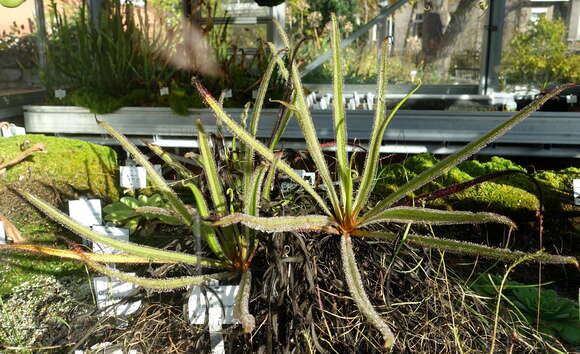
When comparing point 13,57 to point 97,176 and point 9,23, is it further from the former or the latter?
point 97,176

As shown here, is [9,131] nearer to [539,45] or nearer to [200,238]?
[200,238]

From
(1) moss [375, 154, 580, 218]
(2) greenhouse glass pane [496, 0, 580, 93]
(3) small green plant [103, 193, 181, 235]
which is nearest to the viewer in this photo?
(3) small green plant [103, 193, 181, 235]

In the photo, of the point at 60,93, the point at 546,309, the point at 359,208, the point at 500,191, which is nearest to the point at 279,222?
the point at 359,208

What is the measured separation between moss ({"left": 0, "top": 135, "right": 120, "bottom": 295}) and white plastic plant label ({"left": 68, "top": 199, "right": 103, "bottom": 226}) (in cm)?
29

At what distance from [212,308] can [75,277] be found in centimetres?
74

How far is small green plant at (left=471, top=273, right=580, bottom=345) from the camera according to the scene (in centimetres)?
140

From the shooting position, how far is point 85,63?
3.15 metres

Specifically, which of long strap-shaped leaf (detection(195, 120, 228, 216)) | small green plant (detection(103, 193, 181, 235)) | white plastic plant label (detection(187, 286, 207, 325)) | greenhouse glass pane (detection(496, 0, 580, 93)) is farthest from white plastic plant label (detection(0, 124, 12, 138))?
greenhouse glass pane (detection(496, 0, 580, 93))

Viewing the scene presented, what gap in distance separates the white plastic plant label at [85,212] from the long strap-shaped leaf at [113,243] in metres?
0.47

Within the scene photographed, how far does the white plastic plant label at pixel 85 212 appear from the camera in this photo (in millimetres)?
1569

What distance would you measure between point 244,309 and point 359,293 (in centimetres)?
21

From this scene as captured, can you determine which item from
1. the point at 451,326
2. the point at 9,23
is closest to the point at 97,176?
the point at 9,23

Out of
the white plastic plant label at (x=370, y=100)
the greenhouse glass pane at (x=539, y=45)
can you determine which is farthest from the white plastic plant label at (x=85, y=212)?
the greenhouse glass pane at (x=539, y=45)

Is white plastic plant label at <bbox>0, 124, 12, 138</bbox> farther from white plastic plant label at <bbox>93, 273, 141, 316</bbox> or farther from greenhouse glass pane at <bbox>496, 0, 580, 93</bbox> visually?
greenhouse glass pane at <bbox>496, 0, 580, 93</bbox>
